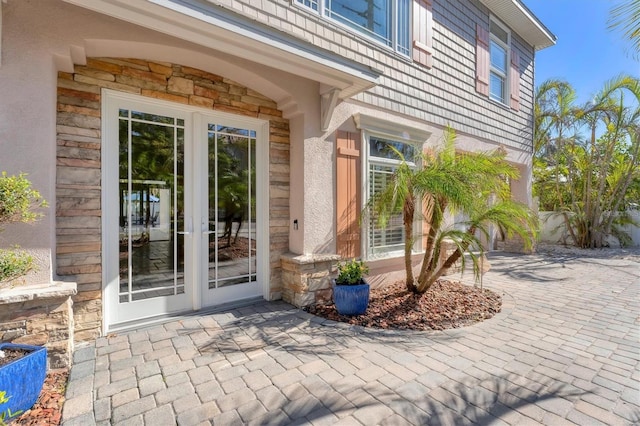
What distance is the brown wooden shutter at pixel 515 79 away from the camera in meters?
8.27

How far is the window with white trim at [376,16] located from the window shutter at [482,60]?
246 cm

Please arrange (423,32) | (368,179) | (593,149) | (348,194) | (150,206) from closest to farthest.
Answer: (150,206)
(348,194)
(368,179)
(423,32)
(593,149)

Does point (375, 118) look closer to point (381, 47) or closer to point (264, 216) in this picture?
point (381, 47)

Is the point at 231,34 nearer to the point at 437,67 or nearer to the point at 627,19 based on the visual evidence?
the point at 627,19

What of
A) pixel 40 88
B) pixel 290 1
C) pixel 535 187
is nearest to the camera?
pixel 40 88

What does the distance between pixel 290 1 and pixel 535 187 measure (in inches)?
469

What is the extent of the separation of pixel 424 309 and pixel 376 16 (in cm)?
469

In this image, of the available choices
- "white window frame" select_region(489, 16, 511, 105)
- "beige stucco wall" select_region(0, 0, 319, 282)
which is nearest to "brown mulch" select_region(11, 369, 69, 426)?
"beige stucco wall" select_region(0, 0, 319, 282)

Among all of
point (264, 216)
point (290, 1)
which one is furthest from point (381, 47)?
Result: point (264, 216)

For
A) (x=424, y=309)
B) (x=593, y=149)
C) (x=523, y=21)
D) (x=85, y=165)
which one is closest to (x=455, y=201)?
(x=424, y=309)

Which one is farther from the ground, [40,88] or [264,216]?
[40,88]

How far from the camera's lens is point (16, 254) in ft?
8.17

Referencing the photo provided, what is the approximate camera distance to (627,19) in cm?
194

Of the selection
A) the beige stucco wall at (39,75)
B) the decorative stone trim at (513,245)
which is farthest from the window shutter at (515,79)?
the beige stucco wall at (39,75)
